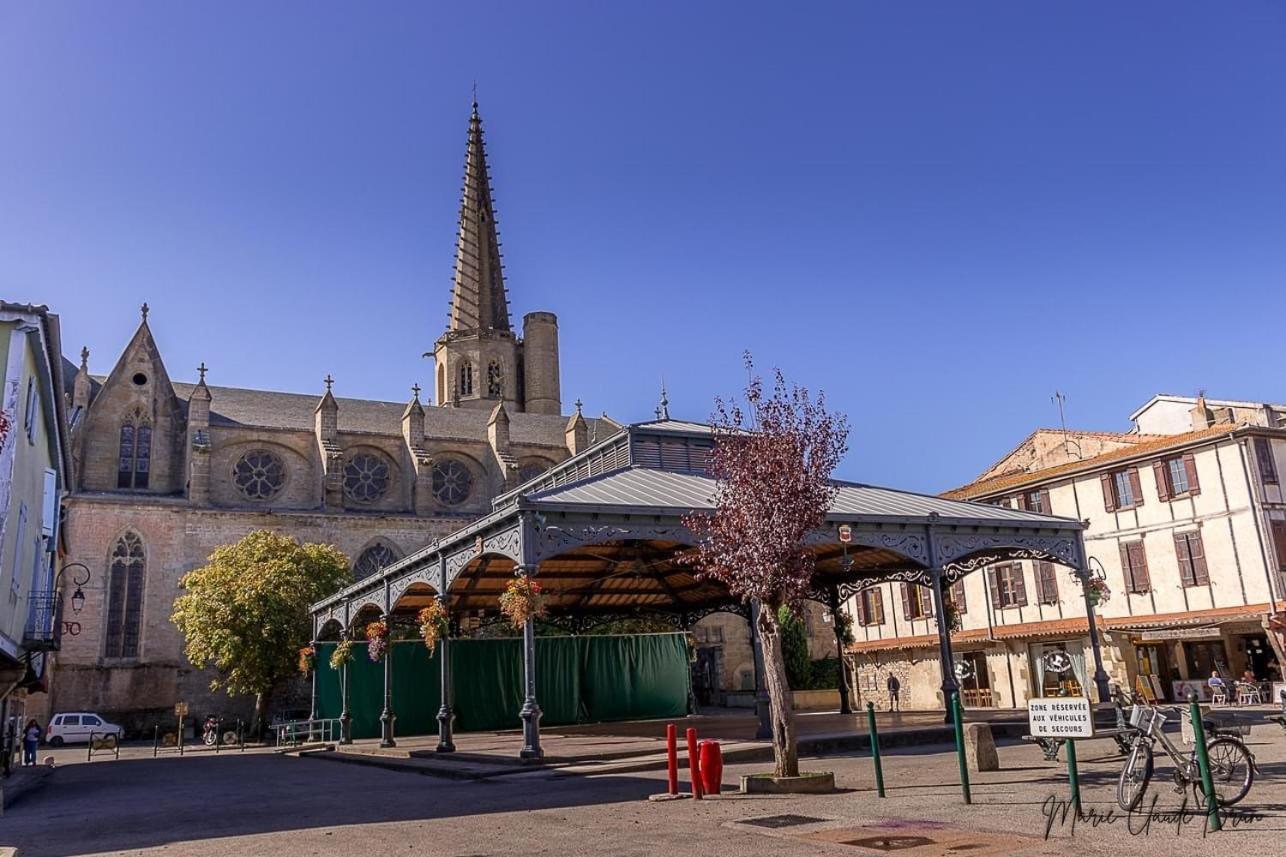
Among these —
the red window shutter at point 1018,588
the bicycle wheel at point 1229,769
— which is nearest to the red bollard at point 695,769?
the bicycle wheel at point 1229,769

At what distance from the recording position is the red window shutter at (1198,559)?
2745cm

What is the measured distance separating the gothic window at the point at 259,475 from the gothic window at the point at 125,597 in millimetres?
5928

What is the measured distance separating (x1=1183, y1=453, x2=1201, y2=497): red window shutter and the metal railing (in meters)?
25.8

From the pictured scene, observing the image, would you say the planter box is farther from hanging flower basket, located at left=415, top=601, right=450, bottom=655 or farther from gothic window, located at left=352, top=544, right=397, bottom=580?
gothic window, located at left=352, top=544, right=397, bottom=580

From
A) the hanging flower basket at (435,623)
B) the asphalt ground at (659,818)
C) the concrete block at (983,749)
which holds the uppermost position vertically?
the hanging flower basket at (435,623)

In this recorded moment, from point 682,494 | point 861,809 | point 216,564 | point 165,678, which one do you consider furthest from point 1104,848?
point 165,678

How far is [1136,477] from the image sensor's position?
1174 inches

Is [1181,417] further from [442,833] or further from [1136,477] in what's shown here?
[442,833]

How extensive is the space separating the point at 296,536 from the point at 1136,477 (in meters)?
33.4

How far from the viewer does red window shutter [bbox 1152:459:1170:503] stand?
2872 centimetres

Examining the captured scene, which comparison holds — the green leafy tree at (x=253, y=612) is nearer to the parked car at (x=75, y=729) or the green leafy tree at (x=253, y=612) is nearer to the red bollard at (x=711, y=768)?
the parked car at (x=75, y=729)

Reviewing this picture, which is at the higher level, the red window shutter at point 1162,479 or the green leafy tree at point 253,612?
the red window shutter at point 1162,479

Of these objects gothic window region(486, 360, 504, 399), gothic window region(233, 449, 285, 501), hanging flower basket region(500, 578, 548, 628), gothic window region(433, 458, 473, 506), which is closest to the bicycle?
hanging flower basket region(500, 578, 548, 628)
